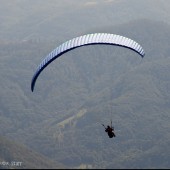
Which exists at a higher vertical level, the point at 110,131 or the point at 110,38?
the point at 110,38

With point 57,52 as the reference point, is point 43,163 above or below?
above

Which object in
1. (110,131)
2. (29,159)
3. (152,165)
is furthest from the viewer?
(152,165)

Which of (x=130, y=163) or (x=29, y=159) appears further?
(x=130, y=163)

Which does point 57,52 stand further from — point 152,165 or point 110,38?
point 152,165

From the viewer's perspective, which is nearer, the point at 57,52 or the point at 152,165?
the point at 57,52

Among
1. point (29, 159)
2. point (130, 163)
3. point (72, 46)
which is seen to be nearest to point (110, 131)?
point (72, 46)

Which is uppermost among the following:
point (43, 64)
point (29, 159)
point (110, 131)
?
point (29, 159)

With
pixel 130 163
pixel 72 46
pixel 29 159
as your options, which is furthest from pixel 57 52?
pixel 130 163

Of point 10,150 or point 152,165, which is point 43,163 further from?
point 152,165

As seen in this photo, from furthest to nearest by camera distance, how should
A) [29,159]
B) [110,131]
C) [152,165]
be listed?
[152,165] → [29,159] → [110,131]
